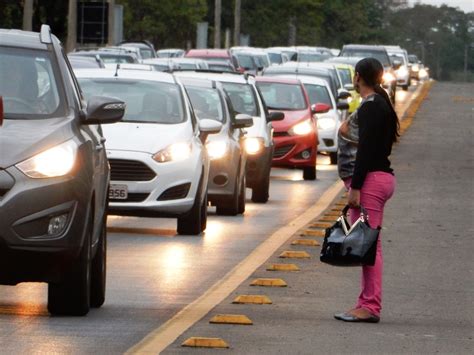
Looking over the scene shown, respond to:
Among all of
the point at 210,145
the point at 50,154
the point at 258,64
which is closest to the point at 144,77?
the point at 210,145

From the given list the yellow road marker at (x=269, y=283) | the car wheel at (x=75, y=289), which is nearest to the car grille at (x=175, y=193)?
the yellow road marker at (x=269, y=283)

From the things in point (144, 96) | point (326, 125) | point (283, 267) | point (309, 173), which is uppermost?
point (144, 96)

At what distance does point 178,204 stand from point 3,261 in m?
7.44

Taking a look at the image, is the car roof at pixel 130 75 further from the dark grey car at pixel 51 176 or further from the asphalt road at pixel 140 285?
the dark grey car at pixel 51 176

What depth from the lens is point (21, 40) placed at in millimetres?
11930

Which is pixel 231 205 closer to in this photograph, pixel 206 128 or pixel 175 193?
pixel 206 128

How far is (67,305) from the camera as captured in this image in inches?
436

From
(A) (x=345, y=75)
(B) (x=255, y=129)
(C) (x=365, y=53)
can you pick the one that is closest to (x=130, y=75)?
(B) (x=255, y=129)

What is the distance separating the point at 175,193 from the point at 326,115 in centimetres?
1595

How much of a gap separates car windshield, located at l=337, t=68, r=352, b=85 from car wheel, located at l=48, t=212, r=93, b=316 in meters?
35.6

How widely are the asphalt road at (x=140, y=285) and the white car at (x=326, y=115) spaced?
10.2 metres

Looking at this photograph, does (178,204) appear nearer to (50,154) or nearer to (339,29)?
(50,154)

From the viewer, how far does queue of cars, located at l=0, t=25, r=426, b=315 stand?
10484mm

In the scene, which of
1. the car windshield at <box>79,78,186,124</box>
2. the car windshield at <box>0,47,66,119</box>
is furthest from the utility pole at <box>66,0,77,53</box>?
the car windshield at <box>0,47,66,119</box>
